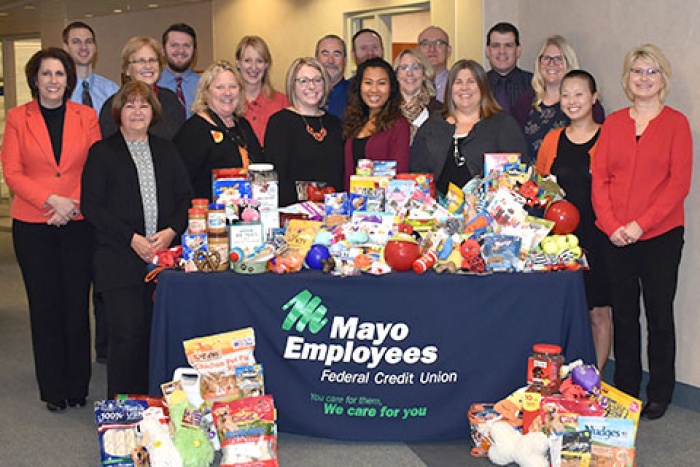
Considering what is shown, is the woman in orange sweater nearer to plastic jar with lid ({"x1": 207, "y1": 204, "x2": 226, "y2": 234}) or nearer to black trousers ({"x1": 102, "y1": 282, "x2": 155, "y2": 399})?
plastic jar with lid ({"x1": 207, "y1": 204, "x2": 226, "y2": 234})

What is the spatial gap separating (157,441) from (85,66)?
8.62ft

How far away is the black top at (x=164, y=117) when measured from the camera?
4.93m

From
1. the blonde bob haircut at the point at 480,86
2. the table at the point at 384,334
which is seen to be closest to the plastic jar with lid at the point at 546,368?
the table at the point at 384,334

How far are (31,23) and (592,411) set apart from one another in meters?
12.5

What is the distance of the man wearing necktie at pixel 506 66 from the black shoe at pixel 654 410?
1869mm

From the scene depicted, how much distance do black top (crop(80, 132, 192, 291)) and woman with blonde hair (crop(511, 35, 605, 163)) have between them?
1973 mm

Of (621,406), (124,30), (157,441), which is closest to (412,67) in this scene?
(621,406)

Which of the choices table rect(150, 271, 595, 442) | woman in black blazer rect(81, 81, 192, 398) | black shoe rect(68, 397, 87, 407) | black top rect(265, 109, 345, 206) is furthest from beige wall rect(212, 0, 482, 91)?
black shoe rect(68, 397, 87, 407)

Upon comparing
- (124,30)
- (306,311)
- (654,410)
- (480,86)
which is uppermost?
(124,30)

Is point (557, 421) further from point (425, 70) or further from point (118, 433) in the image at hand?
point (425, 70)

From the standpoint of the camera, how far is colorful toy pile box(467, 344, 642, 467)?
11.9 ft

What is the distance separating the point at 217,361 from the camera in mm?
3893

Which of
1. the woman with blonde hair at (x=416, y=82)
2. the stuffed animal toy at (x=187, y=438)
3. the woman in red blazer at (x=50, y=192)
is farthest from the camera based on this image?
the woman with blonde hair at (x=416, y=82)

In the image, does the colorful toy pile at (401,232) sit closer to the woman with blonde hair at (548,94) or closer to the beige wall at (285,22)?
the woman with blonde hair at (548,94)
